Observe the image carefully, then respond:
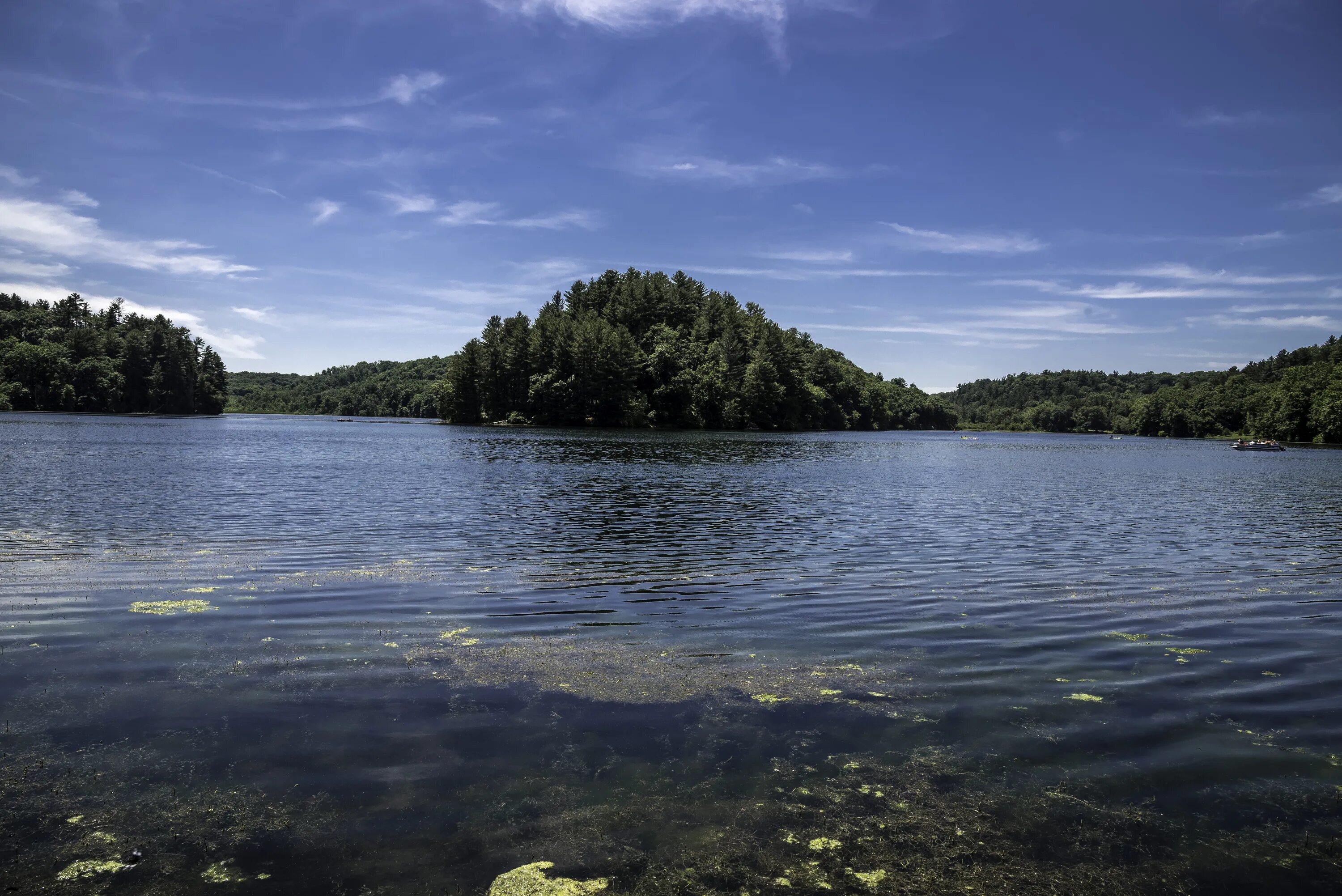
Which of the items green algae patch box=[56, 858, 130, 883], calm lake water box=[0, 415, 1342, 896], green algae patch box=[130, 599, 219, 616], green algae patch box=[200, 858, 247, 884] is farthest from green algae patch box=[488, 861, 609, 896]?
green algae patch box=[130, 599, 219, 616]

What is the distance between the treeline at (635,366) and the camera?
136625mm

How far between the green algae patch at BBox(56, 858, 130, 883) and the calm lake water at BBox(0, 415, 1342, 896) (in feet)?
0.10

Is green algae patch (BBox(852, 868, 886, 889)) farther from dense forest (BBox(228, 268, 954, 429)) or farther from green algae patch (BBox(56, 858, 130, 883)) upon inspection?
dense forest (BBox(228, 268, 954, 429))

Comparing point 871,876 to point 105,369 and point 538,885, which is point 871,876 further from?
point 105,369

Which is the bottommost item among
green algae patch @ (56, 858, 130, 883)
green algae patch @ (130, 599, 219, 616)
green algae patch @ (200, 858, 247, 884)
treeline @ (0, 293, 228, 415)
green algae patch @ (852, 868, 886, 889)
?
green algae patch @ (130, 599, 219, 616)

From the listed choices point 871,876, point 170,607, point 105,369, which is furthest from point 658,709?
point 105,369

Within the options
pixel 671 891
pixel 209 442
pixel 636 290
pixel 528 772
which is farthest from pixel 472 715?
pixel 636 290

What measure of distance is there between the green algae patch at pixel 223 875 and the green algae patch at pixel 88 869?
0.60m

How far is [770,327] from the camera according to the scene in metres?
156

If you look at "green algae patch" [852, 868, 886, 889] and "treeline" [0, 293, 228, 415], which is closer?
"green algae patch" [852, 868, 886, 889]

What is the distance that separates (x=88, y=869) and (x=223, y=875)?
1.00m

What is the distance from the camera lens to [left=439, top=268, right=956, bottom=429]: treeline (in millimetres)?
136625

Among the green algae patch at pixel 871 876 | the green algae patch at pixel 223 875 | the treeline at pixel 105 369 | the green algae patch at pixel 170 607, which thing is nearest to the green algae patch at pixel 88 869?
the green algae patch at pixel 223 875

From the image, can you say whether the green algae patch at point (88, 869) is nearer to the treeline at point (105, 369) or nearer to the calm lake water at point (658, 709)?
the calm lake water at point (658, 709)
